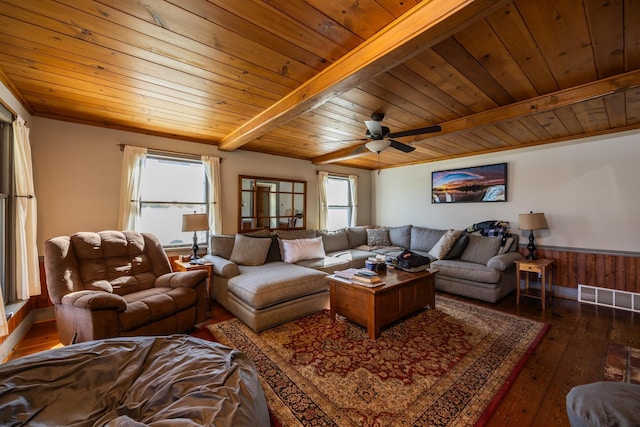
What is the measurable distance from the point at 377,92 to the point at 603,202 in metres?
3.67

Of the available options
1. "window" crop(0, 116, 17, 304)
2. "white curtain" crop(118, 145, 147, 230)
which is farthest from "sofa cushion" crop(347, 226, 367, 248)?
"window" crop(0, 116, 17, 304)

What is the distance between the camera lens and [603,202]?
3535mm

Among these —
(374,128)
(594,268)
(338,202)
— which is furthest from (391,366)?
(338,202)

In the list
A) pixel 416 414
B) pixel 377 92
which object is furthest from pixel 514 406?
pixel 377 92

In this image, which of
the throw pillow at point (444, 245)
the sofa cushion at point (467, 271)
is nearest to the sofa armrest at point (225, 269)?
the sofa cushion at point (467, 271)

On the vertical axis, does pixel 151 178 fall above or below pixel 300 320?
above

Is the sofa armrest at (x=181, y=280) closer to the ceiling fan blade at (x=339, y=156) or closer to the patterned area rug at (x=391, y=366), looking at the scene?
the patterned area rug at (x=391, y=366)

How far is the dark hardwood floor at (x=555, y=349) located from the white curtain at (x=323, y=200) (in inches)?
105

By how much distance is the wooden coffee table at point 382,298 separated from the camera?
8.45 feet

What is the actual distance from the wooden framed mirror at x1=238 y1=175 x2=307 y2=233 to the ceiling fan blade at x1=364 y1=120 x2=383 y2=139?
237 cm

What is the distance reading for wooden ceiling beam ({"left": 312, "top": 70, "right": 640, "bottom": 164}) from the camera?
6.82 feet

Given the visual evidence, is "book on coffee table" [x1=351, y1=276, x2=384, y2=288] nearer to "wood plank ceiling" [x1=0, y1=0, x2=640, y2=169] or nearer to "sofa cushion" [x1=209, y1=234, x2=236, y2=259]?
"wood plank ceiling" [x1=0, y1=0, x2=640, y2=169]

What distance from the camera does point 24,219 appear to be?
2451 mm

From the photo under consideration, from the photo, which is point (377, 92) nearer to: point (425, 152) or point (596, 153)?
point (425, 152)
